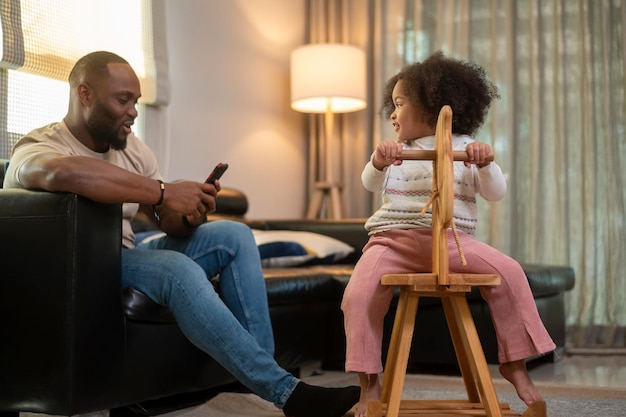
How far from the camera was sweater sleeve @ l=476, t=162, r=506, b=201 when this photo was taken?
1.86 m

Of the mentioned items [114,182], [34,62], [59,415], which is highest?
[34,62]

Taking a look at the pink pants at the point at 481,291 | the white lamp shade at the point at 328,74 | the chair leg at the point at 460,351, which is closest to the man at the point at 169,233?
the pink pants at the point at 481,291

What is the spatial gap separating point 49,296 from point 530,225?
267 centimetres

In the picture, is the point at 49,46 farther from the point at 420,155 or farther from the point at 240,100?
the point at 420,155

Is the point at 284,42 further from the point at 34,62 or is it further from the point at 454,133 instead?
the point at 454,133

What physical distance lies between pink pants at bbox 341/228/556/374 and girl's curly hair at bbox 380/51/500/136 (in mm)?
328

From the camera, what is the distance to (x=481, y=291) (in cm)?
180

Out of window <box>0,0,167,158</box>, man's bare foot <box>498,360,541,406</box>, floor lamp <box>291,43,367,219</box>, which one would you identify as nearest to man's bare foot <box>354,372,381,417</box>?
man's bare foot <box>498,360,541,406</box>

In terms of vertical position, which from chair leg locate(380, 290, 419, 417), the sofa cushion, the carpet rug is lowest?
the carpet rug

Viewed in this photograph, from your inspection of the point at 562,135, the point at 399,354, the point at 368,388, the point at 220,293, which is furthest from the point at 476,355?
the point at 562,135

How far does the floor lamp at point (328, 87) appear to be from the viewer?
13.1 ft

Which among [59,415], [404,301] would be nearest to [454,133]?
[404,301]

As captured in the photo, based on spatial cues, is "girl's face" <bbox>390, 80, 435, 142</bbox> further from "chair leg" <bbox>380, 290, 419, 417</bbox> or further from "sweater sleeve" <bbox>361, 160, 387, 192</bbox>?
"chair leg" <bbox>380, 290, 419, 417</bbox>

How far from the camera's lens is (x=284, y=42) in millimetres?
4438
